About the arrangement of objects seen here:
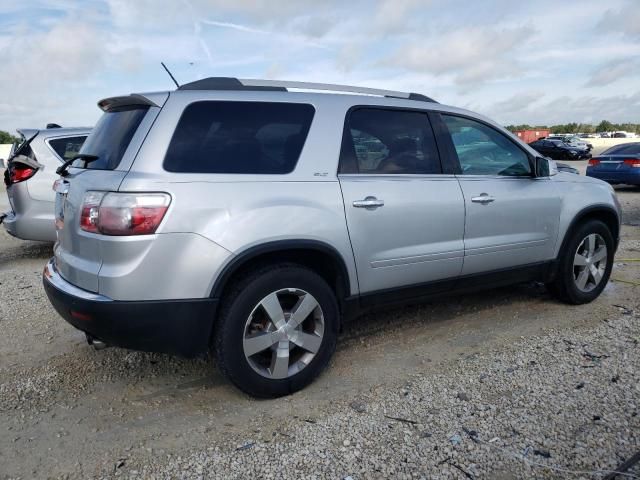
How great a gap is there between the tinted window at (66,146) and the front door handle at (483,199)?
501 cm

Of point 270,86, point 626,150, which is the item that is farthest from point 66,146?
point 626,150

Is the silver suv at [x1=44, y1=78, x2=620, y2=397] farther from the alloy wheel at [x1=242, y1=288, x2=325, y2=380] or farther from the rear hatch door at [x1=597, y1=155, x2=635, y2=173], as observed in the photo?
the rear hatch door at [x1=597, y1=155, x2=635, y2=173]

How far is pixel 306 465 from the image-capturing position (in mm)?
2631

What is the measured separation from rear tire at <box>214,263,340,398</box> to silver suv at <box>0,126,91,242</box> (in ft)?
14.4

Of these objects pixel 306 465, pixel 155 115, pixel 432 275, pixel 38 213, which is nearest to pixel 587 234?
pixel 432 275

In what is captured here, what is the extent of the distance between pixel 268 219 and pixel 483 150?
207cm

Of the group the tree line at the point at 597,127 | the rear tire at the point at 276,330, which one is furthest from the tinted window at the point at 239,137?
the tree line at the point at 597,127

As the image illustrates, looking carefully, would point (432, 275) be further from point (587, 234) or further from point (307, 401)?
point (587, 234)

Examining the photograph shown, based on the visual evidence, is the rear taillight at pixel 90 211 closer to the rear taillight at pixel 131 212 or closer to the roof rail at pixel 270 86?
the rear taillight at pixel 131 212

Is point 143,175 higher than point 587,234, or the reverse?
point 143,175

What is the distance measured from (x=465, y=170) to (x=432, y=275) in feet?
2.78

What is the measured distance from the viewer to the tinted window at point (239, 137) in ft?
9.89

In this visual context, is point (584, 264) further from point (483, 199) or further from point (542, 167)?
point (483, 199)

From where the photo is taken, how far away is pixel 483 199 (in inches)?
160
